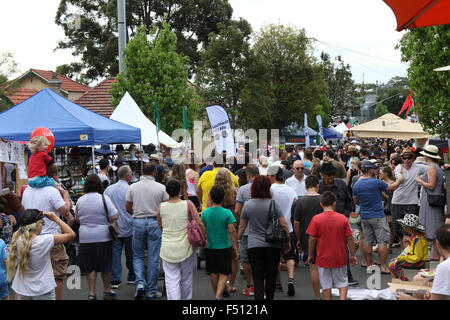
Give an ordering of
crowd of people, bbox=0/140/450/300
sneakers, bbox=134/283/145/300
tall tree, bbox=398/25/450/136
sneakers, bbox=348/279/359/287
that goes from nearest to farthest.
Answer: crowd of people, bbox=0/140/450/300 < sneakers, bbox=134/283/145/300 < sneakers, bbox=348/279/359/287 < tall tree, bbox=398/25/450/136

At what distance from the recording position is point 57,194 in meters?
6.72

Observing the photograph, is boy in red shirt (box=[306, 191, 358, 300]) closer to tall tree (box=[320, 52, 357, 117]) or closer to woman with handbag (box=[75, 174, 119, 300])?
woman with handbag (box=[75, 174, 119, 300])

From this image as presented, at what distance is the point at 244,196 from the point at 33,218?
129 inches

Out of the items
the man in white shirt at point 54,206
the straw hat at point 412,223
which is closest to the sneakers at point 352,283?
the straw hat at point 412,223

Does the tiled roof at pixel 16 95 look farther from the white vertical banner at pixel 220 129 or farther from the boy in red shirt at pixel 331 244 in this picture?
the boy in red shirt at pixel 331 244

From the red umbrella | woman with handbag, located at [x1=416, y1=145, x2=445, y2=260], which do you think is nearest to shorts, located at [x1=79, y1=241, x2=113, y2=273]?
the red umbrella

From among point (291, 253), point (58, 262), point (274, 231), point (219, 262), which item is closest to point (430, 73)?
point (291, 253)

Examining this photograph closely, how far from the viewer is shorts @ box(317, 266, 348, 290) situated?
629 cm

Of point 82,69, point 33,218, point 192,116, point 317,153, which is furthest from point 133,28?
point 33,218

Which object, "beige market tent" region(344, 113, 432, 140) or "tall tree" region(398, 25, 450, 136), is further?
"beige market tent" region(344, 113, 432, 140)

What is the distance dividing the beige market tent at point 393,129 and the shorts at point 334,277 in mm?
13544

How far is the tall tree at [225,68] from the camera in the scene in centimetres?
2928

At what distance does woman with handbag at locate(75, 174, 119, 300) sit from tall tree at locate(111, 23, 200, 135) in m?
16.3

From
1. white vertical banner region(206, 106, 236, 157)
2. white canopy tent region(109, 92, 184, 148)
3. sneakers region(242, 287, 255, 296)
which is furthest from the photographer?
white canopy tent region(109, 92, 184, 148)
